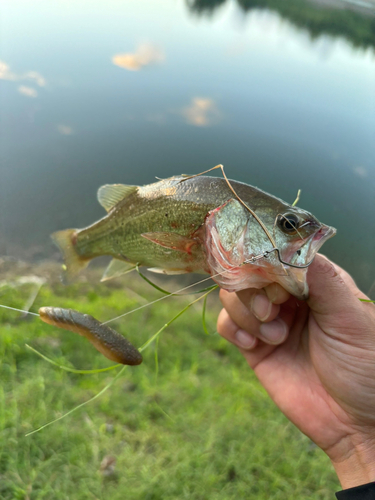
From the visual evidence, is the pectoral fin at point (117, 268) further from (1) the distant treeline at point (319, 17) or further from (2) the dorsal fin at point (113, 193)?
(1) the distant treeline at point (319, 17)

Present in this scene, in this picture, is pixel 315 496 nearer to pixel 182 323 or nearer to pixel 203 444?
pixel 203 444

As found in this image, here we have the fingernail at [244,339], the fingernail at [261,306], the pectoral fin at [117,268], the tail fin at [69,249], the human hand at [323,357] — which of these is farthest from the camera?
the fingernail at [244,339]

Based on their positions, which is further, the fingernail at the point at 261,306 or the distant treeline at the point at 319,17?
the distant treeline at the point at 319,17

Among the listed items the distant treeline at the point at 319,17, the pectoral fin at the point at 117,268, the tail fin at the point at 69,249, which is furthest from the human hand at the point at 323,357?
the distant treeline at the point at 319,17

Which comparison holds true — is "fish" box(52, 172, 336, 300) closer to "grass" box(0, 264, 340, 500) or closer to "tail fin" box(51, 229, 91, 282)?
"tail fin" box(51, 229, 91, 282)

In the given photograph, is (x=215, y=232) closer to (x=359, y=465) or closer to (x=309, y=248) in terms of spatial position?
(x=309, y=248)

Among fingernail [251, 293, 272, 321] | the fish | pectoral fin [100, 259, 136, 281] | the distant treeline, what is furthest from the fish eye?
the distant treeline

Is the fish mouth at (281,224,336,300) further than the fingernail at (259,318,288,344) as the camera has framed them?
No
